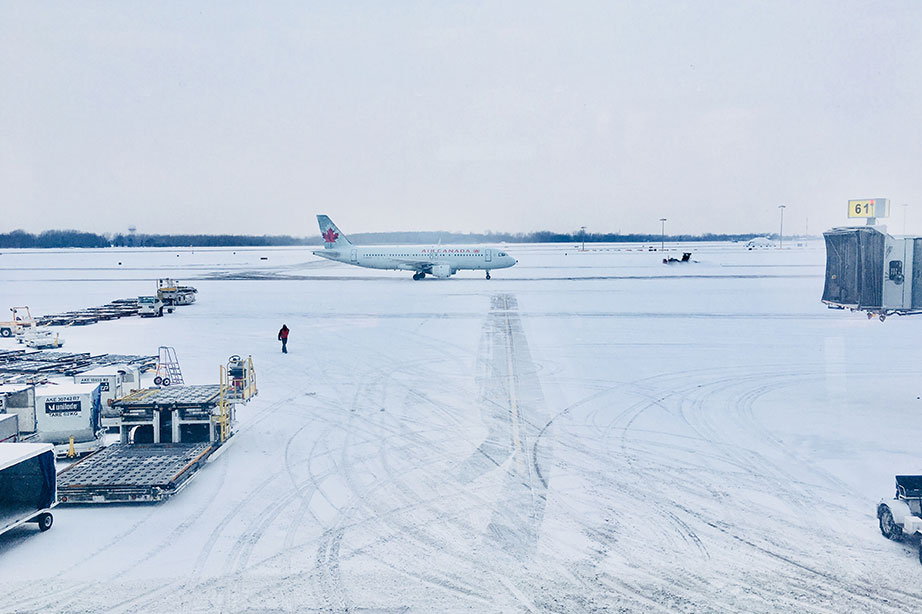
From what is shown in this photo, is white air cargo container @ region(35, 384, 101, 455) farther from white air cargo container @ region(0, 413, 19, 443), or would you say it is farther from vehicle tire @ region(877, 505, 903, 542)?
vehicle tire @ region(877, 505, 903, 542)

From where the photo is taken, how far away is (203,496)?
13.5 meters

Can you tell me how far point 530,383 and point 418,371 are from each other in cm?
459

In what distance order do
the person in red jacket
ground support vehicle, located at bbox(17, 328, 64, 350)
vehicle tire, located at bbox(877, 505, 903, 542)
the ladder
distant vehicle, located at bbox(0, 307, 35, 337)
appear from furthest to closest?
1. distant vehicle, located at bbox(0, 307, 35, 337)
2. ground support vehicle, located at bbox(17, 328, 64, 350)
3. the person in red jacket
4. the ladder
5. vehicle tire, located at bbox(877, 505, 903, 542)

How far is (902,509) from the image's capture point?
36.1 feet

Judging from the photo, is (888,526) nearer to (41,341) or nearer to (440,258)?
(41,341)

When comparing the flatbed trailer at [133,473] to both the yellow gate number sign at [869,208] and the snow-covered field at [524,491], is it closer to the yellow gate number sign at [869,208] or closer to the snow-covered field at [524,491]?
the snow-covered field at [524,491]

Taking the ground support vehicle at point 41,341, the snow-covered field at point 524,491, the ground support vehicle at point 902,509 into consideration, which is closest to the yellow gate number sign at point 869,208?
the snow-covered field at point 524,491

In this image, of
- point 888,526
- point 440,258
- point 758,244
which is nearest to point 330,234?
point 440,258

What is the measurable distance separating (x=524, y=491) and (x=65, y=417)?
11.5 metres

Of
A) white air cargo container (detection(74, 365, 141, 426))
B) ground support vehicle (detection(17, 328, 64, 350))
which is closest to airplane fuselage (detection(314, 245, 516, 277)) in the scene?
ground support vehicle (detection(17, 328, 64, 350))

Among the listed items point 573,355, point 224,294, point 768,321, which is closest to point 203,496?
point 573,355

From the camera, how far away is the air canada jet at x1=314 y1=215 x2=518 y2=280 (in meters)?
69.4

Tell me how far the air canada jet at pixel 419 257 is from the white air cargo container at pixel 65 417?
174ft

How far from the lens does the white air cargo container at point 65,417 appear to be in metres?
16.2
